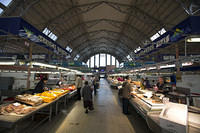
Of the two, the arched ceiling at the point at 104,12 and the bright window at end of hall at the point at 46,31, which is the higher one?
the arched ceiling at the point at 104,12

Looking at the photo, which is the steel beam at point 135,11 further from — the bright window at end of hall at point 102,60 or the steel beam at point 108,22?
the bright window at end of hall at point 102,60

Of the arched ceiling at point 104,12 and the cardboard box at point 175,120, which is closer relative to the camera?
the cardboard box at point 175,120

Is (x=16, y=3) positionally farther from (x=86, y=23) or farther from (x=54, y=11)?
(x=86, y=23)

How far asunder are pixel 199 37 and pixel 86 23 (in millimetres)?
14973

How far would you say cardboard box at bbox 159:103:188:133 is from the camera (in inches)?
52.6

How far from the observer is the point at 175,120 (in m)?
1.41

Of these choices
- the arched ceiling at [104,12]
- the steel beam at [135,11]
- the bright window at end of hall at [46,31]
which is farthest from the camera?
the bright window at end of hall at [46,31]

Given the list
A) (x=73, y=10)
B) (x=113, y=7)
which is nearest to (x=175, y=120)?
(x=113, y=7)

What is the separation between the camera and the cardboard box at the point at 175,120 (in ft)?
4.38

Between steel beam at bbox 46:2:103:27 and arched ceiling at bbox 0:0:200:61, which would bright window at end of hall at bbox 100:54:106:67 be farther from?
steel beam at bbox 46:2:103:27

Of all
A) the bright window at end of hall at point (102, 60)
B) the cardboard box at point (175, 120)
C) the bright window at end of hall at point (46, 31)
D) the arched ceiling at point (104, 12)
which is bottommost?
the cardboard box at point (175, 120)

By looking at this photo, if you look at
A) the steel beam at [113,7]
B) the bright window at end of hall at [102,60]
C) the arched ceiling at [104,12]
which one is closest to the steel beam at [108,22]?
the arched ceiling at [104,12]

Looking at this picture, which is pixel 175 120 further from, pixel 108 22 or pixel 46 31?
pixel 108 22

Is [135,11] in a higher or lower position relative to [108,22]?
lower
